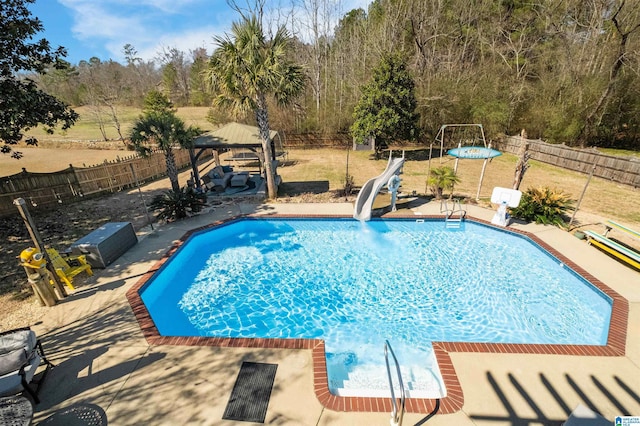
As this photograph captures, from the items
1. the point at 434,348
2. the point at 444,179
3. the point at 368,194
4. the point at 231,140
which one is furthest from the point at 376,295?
the point at 231,140

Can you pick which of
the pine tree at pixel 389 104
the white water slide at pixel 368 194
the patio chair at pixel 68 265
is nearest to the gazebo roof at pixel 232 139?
the white water slide at pixel 368 194

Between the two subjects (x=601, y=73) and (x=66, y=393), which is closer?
(x=66, y=393)

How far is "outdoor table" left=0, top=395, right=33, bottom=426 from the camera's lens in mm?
4031

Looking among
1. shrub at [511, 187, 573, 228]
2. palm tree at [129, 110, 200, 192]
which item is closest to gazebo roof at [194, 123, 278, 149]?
palm tree at [129, 110, 200, 192]

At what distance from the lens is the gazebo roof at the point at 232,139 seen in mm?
14359

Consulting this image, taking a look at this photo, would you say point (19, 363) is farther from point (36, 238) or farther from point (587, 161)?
point (587, 161)

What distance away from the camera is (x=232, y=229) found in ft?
40.3

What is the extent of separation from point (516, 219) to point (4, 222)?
21569mm

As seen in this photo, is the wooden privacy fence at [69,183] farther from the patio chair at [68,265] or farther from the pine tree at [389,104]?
the pine tree at [389,104]

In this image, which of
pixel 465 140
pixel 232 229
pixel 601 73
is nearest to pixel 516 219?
pixel 232 229

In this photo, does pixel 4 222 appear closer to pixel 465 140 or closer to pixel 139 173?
pixel 139 173

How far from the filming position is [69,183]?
45.8ft

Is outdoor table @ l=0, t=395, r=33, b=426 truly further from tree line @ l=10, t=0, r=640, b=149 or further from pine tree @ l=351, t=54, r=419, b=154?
pine tree @ l=351, t=54, r=419, b=154

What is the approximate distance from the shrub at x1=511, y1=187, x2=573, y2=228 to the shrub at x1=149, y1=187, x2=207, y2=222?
14484mm
